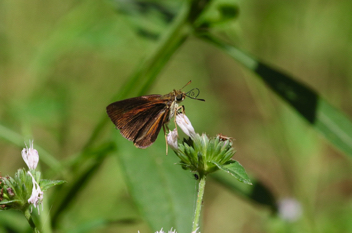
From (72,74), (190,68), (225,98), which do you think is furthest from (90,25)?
(225,98)

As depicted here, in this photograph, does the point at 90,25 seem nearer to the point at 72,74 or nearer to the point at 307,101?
the point at 72,74

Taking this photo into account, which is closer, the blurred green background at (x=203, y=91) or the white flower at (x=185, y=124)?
the white flower at (x=185, y=124)

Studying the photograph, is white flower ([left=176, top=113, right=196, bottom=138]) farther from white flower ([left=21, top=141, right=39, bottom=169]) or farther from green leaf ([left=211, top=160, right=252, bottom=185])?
white flower ([left=21, top=141, right=39, bottom=169])

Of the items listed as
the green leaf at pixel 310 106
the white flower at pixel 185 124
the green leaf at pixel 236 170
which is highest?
the green leaf at pixel 310 106

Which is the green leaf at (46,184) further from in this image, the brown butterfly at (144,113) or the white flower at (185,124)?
the white flower at (185,124)

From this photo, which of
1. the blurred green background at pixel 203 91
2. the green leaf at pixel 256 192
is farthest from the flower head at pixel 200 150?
the green leaf at pixel 256 192

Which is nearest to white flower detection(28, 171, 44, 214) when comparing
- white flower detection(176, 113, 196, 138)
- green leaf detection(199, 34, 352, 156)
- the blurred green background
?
white flower detection(176, 113, 196, 138)

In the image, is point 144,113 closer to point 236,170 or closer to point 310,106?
point 236,170
